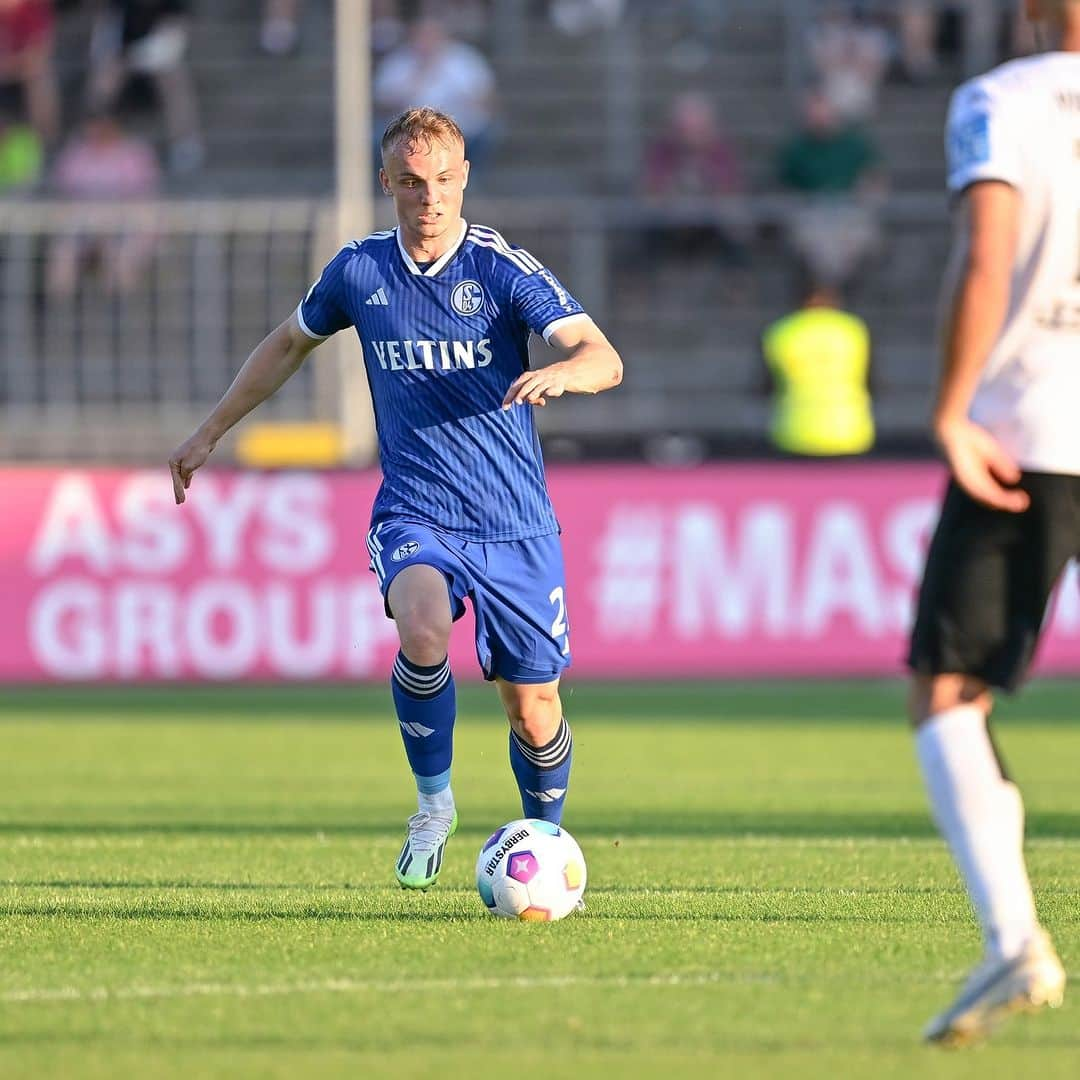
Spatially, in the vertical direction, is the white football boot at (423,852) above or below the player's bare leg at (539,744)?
below

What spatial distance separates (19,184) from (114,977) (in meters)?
17.3

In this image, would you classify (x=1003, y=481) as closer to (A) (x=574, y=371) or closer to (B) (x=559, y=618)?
(A) (x=574, y=371)

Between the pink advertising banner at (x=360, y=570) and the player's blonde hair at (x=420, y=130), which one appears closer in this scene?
the player's blonde hair at (x=420, y=130)

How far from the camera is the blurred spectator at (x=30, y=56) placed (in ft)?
77.9

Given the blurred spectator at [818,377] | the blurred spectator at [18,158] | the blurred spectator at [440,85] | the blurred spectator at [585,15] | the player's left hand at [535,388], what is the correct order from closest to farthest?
the player's left hand at [535,388] < the blurred spectator at [818,377] < the blurred spectator at [440,85] < the blurred spectator at [18,158] < the blurred spectator at [585,15]

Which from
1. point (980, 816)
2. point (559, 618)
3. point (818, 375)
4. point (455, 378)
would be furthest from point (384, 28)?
point (980, 816)

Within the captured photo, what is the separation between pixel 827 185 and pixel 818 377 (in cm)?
371

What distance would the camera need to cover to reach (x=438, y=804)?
7199 millimetres

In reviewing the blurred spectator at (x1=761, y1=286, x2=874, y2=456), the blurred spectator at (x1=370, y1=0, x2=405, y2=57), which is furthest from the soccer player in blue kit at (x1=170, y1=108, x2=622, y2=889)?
the blurred spectator at (x1=370, y1=0, x2=405, y2=57)

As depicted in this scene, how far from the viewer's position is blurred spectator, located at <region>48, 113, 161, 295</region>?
20344 mm

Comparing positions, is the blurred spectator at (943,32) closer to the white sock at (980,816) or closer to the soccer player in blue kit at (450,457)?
the soccer player in blue kit at (450,457)

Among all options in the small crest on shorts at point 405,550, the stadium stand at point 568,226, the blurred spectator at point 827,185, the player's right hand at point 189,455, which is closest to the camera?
the small crest on shorts at point 405,550

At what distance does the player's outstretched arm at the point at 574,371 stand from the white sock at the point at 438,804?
1.34m

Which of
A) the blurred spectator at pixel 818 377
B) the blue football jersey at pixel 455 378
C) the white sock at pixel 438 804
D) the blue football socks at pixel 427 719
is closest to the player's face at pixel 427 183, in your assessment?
the blue football jersey at pixel 455 378
